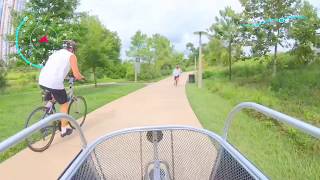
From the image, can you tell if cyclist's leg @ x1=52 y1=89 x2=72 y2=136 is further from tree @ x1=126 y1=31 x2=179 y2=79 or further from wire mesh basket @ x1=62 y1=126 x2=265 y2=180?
tree @ x1=126 y1=31 x2=179 y2=79

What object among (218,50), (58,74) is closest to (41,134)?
(58,74)

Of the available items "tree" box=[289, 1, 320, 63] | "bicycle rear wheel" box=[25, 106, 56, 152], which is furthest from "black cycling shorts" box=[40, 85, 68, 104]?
"tree" box=[289, 1, 320, 63]

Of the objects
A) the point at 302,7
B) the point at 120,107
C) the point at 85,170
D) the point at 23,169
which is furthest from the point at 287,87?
the point at 85,170

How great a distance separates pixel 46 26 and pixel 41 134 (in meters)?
13.3

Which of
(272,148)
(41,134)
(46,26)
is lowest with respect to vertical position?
(272,148)

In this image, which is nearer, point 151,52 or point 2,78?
point 2,78

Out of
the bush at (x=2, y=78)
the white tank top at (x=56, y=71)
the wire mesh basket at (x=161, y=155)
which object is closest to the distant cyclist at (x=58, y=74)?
the white tank top at (x=56, y=71)

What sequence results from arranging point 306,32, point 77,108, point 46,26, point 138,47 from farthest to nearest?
1. point 138,47
2. point 306,32
3. point 46,26
4. point 77,108

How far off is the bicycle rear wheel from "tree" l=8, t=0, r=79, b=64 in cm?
1283

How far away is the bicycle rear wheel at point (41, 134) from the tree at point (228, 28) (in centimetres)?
2299

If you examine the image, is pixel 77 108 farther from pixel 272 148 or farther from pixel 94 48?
pixel 94 48

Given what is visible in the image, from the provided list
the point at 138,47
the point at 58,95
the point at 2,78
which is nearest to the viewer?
the point at 58,95

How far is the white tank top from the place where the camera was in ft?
22.7

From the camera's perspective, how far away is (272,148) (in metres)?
6.86
